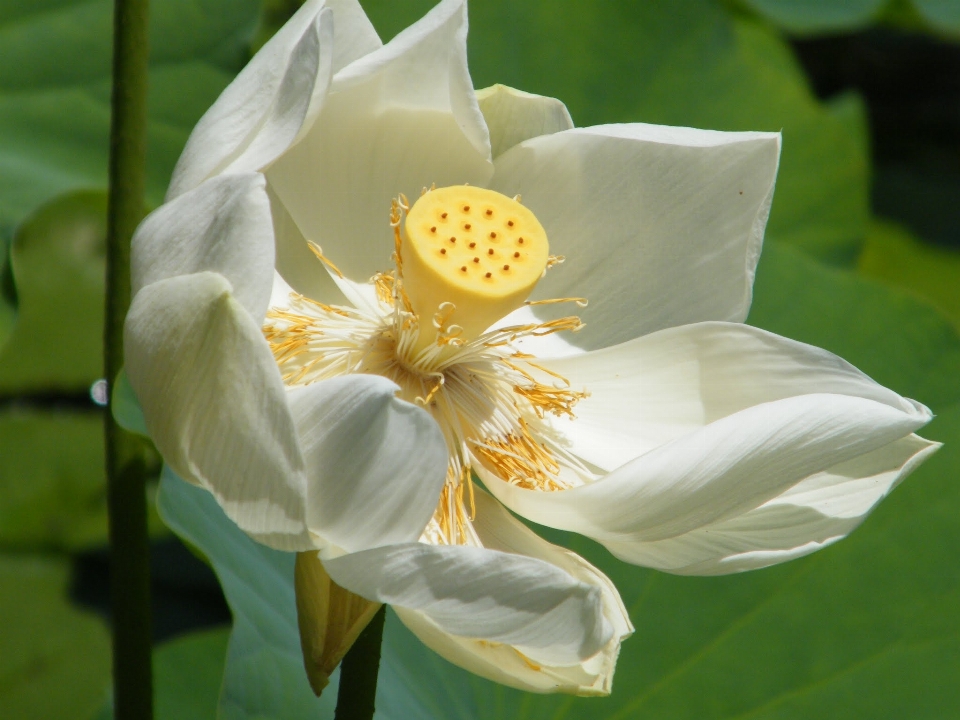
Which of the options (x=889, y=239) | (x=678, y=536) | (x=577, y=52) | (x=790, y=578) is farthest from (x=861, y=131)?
(x=678, y=536)

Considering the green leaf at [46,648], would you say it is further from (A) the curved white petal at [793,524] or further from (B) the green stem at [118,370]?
(A) the curved white petal at [793,524]

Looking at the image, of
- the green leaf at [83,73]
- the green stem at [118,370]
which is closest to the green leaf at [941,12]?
the green leaf at [83,73]

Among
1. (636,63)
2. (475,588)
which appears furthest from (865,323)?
(475,588)

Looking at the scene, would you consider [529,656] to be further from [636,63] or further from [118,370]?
[636,63]

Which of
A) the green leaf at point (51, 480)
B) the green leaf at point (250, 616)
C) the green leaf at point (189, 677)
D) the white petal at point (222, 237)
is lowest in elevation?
the green leaf at point (51, 480)

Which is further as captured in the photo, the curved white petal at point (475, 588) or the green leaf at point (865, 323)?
the green leaf at point (865, 323)
